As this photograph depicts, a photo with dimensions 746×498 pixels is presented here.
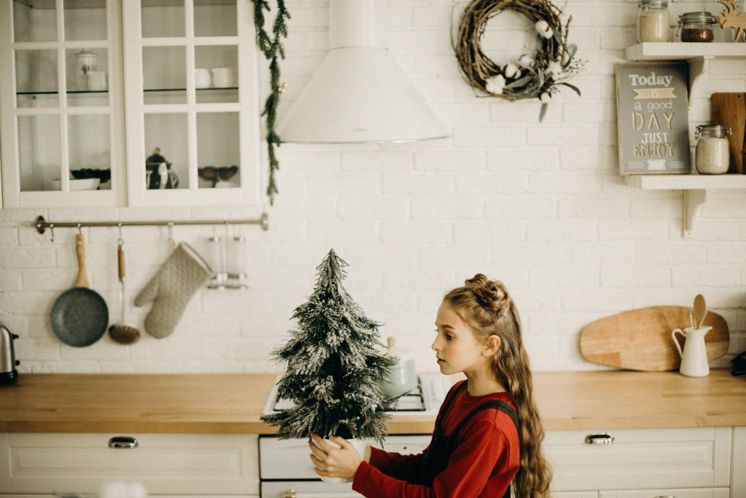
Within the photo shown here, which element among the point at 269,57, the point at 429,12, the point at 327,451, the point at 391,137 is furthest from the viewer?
the point at 429,12

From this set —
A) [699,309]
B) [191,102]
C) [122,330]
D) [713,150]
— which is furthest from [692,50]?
[122,330]

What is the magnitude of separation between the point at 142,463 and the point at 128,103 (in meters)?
1.15

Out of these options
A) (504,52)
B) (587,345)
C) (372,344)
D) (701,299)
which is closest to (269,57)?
(504,52)

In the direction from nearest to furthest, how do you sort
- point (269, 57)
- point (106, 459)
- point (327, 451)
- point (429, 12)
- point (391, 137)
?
point (327, 451) → point (391, 137) → point (106, 459) → point (269, 57) → point (429, 12)

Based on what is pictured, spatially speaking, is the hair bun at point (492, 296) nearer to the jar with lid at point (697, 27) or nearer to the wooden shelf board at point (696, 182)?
the wooden shelf board at point (696, 182)

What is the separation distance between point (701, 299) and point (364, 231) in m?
1.25

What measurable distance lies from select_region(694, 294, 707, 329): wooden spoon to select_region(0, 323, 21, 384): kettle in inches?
98.3

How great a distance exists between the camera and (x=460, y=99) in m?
2.55

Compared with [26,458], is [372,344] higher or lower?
higher

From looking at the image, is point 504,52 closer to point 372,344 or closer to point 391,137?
point 391,137

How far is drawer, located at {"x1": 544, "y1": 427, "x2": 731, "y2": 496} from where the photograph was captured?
2.16 metres

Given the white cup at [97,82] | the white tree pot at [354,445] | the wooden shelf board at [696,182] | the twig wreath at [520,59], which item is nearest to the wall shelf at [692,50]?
the twig wreath at [520,59]

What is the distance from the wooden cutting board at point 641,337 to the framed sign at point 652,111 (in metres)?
0.54

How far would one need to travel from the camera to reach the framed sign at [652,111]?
2.53 metres
